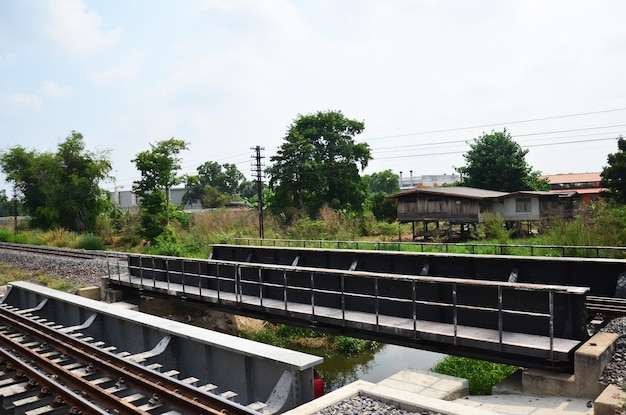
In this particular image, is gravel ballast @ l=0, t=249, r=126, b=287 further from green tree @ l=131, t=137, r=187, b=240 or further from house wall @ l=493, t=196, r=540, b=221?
house wall @ l=493, t=196, r=540, b=221

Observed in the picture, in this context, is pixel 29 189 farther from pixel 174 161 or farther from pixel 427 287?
pixel 427 287

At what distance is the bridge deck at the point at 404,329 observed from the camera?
767 centimetres

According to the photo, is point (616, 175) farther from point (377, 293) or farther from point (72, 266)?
point (72, 266)

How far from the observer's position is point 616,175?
3619 centimetres

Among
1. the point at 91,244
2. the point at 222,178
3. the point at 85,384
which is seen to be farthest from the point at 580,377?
the point at 222,178

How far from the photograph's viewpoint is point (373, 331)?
31.1 feet

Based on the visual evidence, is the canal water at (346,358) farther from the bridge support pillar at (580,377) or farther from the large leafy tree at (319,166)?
the large leafy tree at (319,166)

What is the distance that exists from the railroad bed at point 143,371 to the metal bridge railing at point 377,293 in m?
2.88

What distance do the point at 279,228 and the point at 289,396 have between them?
32.4 meters

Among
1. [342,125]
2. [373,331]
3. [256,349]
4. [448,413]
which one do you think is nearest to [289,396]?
[256,349]

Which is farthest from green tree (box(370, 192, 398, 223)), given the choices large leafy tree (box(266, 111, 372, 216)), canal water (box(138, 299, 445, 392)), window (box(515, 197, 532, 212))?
canal water (box(138, 299, 445, 392))

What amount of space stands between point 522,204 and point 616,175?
7926 millimetres

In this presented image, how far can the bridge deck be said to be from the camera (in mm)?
7672

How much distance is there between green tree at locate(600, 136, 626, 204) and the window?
5844 mm
